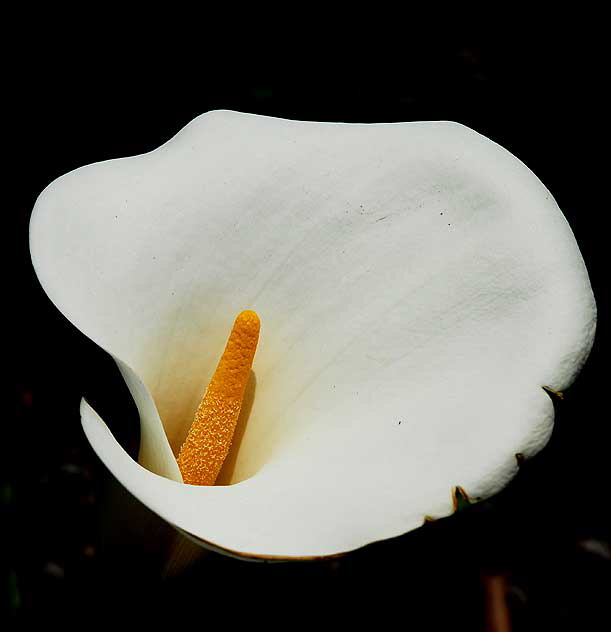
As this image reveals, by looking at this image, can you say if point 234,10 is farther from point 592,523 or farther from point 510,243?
point 592,523

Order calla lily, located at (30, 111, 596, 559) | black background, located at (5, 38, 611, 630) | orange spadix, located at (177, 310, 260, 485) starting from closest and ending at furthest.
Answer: calla lily, located at (30, 111, 596, 559), orange spadix, located at (177, 310, 260, 485), black background, located at (5, 38, 611, 630)

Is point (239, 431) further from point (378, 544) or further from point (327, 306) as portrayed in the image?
point (378, 544)

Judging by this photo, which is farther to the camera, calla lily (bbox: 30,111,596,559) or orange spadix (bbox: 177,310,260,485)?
orange spadix (bbox: 177,310,260,485)

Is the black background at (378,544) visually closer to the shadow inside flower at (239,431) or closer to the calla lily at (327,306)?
the shadow inside flower at (239,431)

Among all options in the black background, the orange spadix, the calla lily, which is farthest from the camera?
the black background

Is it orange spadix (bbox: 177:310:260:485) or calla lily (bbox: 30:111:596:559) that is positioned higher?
calla lily (bbox: 30:111:596:559)

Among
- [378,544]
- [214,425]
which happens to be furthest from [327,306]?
[378,544]

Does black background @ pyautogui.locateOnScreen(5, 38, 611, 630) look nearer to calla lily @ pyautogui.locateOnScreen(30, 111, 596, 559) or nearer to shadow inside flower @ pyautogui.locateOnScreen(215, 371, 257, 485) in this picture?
shadow inside flower @ pyautogui.locateOnScreen(215, 371, 257, 485)

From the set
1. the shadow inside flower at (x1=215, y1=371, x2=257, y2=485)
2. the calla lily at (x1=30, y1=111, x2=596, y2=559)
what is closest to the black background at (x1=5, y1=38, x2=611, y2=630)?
the shadow inside flower at (x1=215, y1=371, x2=257, y2=485)

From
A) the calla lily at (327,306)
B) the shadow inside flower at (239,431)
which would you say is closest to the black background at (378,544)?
the shadow inside flower at (239,431)
